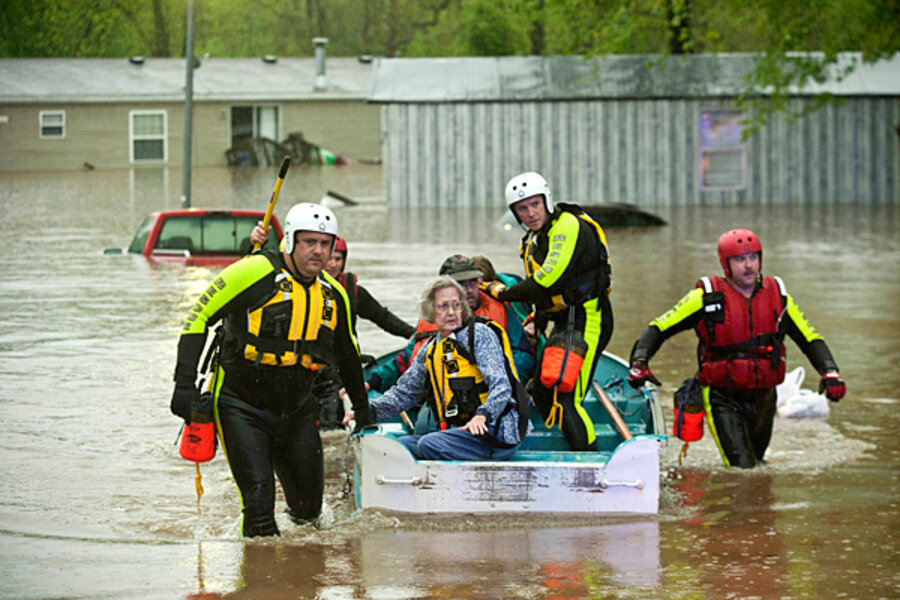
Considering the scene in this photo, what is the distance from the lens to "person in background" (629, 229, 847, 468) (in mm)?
9156

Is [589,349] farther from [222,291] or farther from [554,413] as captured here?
[222,291]

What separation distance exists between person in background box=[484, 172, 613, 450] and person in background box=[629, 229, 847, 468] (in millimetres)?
423

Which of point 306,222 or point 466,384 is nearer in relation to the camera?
point 306,222

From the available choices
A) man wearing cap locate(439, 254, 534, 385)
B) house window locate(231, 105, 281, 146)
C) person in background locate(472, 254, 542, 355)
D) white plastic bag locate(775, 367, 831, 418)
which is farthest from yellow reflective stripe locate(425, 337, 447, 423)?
house window locate(231, 105, 281, 146)

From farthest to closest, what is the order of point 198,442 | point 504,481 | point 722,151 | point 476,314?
point 722,151 < point 476,314 < point 504,481 < point 198,442

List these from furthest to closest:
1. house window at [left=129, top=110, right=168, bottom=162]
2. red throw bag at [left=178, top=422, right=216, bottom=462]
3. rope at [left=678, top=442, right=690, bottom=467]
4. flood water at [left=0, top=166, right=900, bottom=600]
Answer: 1. house window at [left=129, top=110, right=168, bottom=162]
2. rope at [left=678, top=442, right=690, bottom=467]
3. red throw bag at [left=178, top=422, right=216, bottom=462]
4. flood water at [left=0, top=166, right=900, bottom=600]

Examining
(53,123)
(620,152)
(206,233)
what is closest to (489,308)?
(206,233)

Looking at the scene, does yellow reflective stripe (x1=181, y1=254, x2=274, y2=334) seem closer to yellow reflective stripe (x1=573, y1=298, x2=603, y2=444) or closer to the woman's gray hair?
the woman's gray hair

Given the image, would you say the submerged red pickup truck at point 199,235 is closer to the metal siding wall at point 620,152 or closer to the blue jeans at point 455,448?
the blue jeans at point 455,448

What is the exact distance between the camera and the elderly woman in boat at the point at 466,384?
8164 millimetres

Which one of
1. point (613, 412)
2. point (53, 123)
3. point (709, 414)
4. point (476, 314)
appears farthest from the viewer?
point (53, 123)

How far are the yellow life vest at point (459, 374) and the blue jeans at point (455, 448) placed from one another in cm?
15

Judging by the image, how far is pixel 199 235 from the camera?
778 inches

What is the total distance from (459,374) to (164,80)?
53072mm
